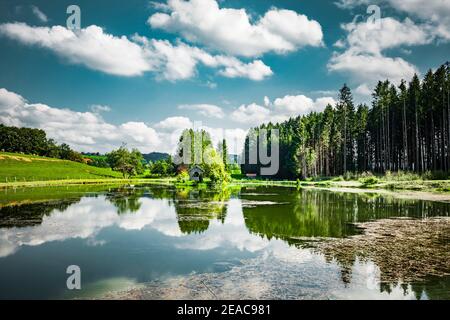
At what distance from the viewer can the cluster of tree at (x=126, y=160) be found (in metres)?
109

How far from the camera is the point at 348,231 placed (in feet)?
56.4

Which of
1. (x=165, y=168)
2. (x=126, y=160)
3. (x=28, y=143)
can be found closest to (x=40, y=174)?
(x=126, y=160)

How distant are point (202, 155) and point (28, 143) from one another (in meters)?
79.3

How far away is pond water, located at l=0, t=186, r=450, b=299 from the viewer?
885 cm

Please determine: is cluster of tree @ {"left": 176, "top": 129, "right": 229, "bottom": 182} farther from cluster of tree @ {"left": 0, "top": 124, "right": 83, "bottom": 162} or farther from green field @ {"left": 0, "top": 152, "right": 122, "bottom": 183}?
cluster of tree @ {"left": 0, "top": 124, "right": 83, "bottom": 162}

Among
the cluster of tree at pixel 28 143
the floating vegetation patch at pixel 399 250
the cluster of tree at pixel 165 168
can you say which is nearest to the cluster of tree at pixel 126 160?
the cluster of tree at pixel 165 168

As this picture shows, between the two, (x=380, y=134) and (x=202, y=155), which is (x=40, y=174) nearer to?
(x=202, y=155)

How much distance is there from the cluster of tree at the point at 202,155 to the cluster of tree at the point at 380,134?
25035 mm

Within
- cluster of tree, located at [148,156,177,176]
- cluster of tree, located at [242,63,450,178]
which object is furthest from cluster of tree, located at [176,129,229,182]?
cluster of tree, located at [242,63,450,178]

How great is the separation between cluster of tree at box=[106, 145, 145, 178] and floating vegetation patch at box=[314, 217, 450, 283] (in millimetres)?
98004

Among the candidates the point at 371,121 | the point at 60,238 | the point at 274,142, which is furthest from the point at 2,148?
the point at 60,238

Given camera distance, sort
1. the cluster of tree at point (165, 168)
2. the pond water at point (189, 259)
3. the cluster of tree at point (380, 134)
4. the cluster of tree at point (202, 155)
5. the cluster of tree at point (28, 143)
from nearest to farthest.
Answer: the pond water at point (189, 259), the cluster of tree at point (380, 134), the cluster of tree at point (202, 155), the cluster of tree at point (165, 168), the cluster of tree at point (28, 143)

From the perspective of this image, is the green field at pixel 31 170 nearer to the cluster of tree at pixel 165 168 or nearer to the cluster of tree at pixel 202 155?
the cluster of tree at pixel 165 168
